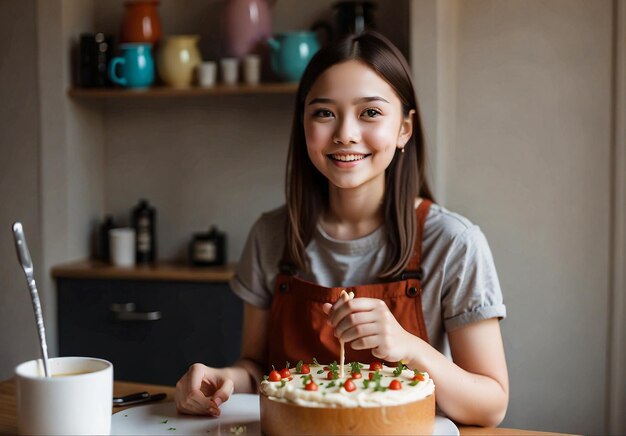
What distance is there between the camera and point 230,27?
295 centimetres

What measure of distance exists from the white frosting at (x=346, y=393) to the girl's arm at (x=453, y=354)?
0.07 meters

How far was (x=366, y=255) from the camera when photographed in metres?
1.72

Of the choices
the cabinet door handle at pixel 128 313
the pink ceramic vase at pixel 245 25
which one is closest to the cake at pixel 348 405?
the cabinet door handle at pixel 128 313

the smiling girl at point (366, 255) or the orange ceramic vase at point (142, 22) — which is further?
the orange ceramic vase at point (142, 22)

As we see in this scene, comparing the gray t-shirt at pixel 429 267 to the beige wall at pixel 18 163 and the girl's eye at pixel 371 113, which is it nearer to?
the girl's eye at pixel 371 113

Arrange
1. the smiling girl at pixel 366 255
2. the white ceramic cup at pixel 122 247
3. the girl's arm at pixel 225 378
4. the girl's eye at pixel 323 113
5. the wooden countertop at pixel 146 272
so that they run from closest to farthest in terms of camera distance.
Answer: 1. the girl's arm at pixel 225 378
2. the smiling girl at pixel 366 255
3. the girl's eye at pixel 323 113
4. the wooden countertop at pixel 146 272
5. the white ceramic cup at pixel 122 247

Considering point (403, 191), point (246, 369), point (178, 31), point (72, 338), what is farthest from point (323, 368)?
point (178, 31)

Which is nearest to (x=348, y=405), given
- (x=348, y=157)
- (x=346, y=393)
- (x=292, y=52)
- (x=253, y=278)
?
(x=346, y=393)

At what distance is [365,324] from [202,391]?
1.06 feet

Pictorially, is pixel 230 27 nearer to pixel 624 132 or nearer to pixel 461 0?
pixel 461 0

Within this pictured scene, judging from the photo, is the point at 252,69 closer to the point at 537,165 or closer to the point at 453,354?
the point at 537,165

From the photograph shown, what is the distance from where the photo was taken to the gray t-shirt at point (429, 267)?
157cm

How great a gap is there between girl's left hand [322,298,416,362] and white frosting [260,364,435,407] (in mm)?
63

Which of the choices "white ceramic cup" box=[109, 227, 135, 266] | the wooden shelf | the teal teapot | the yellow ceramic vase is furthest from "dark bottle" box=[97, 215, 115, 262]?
the teal teapot
